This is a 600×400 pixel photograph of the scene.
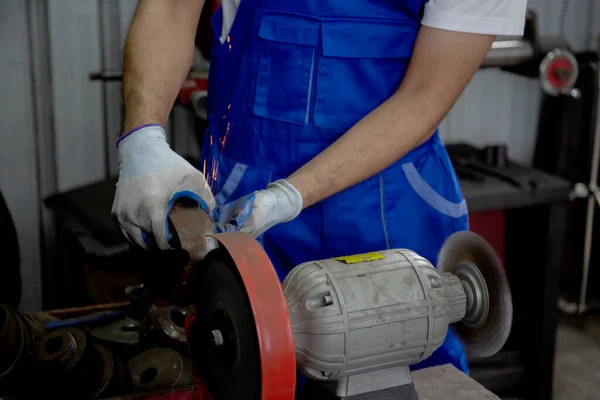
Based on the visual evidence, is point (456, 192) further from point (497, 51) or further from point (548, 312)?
point (548, 312)

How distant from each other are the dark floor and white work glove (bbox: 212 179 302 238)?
1.89 metres

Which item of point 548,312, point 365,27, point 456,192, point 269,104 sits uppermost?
point 365,27

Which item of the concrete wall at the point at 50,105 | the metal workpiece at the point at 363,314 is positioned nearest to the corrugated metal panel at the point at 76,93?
the concrete wall at the point at 50,105

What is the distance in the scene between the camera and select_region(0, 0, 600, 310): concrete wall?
2.49 meters

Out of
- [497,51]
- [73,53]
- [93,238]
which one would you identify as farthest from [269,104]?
[73,53]

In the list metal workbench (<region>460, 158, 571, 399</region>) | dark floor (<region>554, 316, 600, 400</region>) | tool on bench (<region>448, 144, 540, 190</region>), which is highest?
tool on bench (<region>448, 144, 540, 190</region>)

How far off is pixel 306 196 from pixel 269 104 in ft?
0.73

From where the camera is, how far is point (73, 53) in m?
2.55

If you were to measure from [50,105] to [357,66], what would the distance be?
165 centimetres

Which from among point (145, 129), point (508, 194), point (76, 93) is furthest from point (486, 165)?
point (145, 129)

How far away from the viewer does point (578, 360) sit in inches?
113

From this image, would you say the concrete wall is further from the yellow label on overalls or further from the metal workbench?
the yellow label on overalls

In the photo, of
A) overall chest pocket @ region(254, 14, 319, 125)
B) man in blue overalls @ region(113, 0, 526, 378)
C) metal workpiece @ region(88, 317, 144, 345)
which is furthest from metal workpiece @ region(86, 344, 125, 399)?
overall chest pocket @ region(254, 14, 319, 125)

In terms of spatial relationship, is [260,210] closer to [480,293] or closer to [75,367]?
[480,293]
